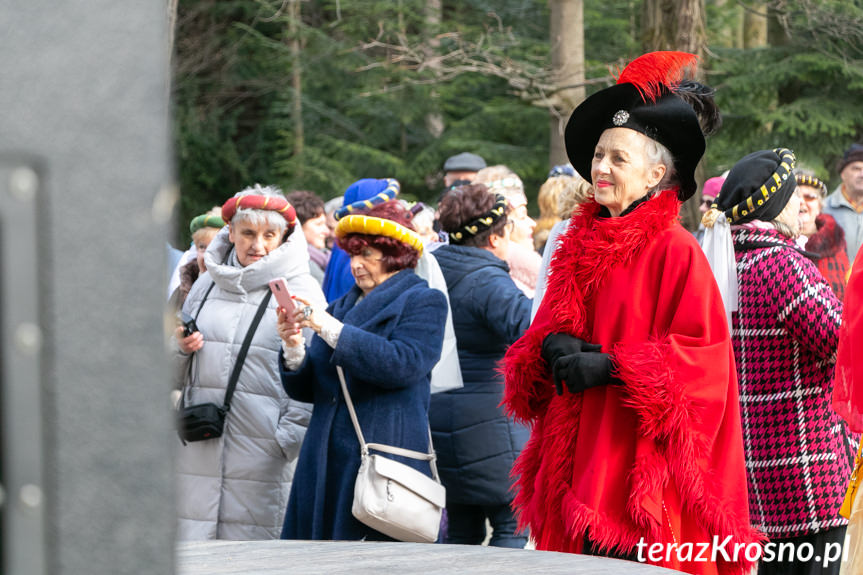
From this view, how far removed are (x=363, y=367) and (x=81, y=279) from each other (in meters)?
3.09

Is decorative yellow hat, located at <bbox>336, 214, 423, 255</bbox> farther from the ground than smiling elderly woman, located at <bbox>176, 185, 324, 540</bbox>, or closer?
farther from the ground

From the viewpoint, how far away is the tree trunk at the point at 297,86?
17344mm

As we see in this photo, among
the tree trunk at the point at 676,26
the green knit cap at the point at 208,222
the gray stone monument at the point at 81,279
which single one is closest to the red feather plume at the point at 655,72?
the gray stone monument at the point at 81,279

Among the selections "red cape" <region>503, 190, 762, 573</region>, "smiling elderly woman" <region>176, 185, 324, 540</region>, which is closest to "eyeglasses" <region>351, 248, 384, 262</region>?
"smiling elderly woman" <region>176, 185, 324, 540</region>

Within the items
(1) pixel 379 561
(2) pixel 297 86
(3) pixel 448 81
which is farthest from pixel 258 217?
(2) pixel 297 86

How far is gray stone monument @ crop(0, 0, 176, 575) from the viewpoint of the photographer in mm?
769

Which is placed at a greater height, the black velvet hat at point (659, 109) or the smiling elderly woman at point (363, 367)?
the black velvet hat at point (659, 109)

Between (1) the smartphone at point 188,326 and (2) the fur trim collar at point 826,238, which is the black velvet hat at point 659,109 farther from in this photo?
(2) the fur trim collar at point 826,238

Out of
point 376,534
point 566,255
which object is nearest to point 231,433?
point 376,534

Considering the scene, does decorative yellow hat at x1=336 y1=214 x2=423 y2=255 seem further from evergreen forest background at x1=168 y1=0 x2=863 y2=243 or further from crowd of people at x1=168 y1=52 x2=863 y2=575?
evergreen forest background at x1=168 y1=0 x2=863 y2=243

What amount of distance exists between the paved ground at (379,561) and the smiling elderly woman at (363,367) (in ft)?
5.83

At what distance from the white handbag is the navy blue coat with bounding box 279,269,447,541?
5 cm

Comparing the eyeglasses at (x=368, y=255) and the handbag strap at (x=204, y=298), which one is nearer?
the eyeglasses at (x=368, y=255)

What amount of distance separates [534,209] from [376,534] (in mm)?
11585
